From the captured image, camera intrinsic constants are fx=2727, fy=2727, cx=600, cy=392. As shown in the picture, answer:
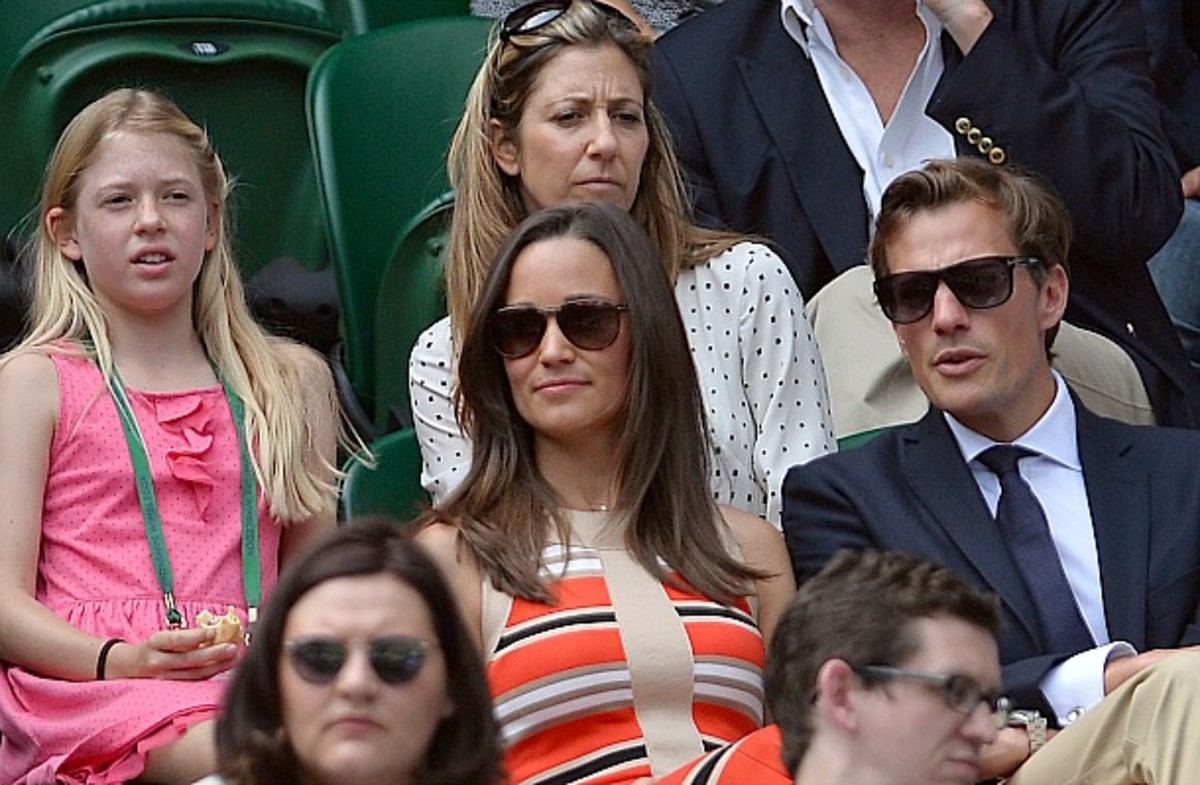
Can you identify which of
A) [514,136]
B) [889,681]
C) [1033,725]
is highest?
[514,136]

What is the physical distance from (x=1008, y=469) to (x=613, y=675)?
0.79 meters

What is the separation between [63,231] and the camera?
4.40 meters

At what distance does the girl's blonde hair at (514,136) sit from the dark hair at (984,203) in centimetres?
36

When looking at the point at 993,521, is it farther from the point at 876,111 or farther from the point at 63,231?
the point at 63,231

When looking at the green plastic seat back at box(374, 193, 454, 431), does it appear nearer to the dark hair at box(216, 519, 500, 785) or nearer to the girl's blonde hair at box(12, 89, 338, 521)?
the girl's blonde hair at box(12, 89, 338, 521)

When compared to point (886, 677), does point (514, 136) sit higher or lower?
higher

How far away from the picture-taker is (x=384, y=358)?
4863 millimetres

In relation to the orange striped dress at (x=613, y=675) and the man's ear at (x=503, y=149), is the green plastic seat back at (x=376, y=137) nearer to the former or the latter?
the man's ear at (x=503, y=149)

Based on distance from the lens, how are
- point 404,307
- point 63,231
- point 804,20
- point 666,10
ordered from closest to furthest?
point 63,231
point 404,307
point 804,20
point 666,10

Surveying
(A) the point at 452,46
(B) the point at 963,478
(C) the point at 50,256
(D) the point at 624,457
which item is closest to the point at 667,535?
(D) the point at 624,457

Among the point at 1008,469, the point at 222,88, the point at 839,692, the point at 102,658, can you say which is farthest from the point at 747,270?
the point at 839,692

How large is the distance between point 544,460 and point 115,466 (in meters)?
0.69

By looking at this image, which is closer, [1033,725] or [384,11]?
[1033,725]

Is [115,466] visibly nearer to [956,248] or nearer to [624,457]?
[624,457]
